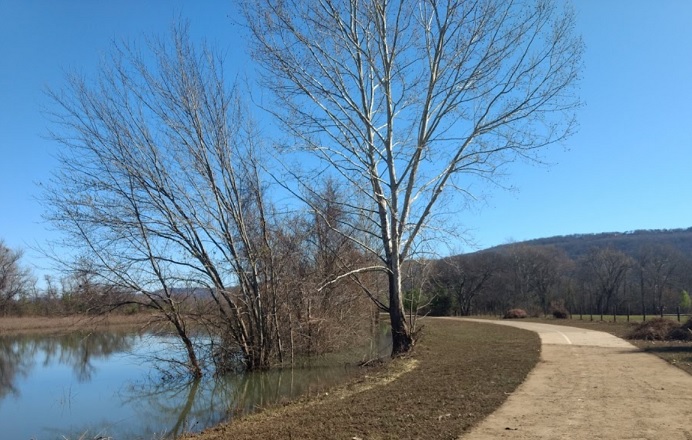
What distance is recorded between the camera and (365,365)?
54.6ft

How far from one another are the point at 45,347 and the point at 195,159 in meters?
20.8

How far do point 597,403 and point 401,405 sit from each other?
2969 mm

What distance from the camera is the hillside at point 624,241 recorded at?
99.8 metres

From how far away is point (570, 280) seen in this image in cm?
8144

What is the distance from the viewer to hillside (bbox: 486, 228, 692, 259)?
99.8 meters

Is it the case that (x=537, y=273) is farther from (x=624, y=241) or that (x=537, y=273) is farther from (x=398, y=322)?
(x=398, y=322)

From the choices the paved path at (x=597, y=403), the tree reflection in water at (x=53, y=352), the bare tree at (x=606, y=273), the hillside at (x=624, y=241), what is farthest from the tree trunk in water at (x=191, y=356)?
the hillside at (x=624, y=241)

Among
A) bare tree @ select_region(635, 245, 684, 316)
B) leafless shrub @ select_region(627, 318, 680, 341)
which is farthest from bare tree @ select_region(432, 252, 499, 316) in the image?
leafless shrub @ select_region(627, 318, 680, 341)

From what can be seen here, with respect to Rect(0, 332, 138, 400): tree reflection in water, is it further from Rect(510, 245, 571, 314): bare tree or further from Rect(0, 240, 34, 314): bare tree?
Rect(510, 245, 571, 314): bare tree

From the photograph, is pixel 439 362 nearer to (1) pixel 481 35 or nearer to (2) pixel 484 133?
(2) pixel 484 133

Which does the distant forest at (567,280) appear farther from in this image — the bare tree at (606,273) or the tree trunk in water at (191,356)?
the tree trunk in water at (191,356)

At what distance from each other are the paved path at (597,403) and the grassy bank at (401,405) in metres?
0.35

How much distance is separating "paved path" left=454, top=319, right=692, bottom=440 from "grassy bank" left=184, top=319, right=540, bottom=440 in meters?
0.35

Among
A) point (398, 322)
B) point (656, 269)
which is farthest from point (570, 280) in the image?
point (398, 322)
